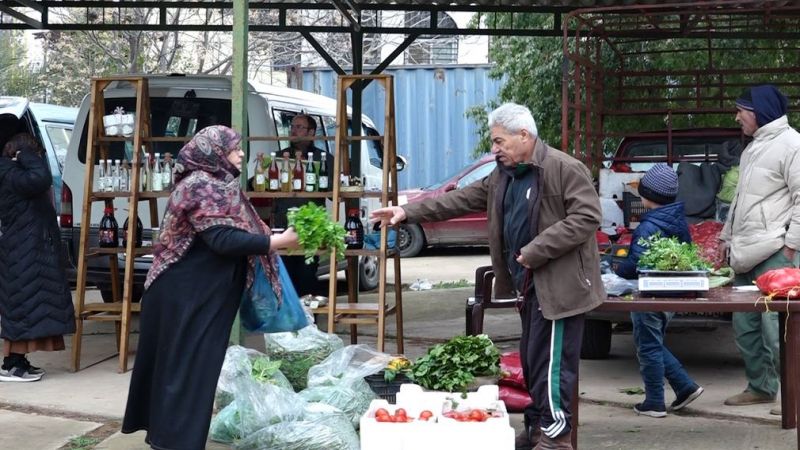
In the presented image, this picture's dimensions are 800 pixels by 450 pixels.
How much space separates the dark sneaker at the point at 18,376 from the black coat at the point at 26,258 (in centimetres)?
34

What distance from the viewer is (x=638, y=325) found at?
6.99 m

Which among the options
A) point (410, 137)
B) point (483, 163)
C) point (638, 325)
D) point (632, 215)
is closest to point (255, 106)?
point (632, 215)

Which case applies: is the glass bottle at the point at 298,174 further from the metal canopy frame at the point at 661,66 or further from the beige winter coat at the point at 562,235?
the beige winter coat at the point at 562,235

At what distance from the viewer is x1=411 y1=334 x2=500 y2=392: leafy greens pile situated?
617 cm

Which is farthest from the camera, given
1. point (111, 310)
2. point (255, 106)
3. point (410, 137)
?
point (410, 137)

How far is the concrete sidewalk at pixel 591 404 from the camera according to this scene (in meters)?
6.61

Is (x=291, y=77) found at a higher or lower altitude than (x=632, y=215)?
higher

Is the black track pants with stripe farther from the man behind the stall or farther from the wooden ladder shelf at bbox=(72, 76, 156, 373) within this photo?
the wooden ladder shelf at bbox=(72, 76, 156, 373)

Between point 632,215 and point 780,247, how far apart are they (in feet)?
8.07

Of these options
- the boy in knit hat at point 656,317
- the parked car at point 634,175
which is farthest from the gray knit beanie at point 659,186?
the parked car at point 634,175

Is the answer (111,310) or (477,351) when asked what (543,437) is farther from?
(111,310)

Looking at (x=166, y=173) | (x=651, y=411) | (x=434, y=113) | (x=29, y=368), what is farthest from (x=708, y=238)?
(x=434, y=113)

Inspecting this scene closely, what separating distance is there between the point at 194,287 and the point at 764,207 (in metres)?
3.43

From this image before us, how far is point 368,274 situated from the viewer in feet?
46.6
